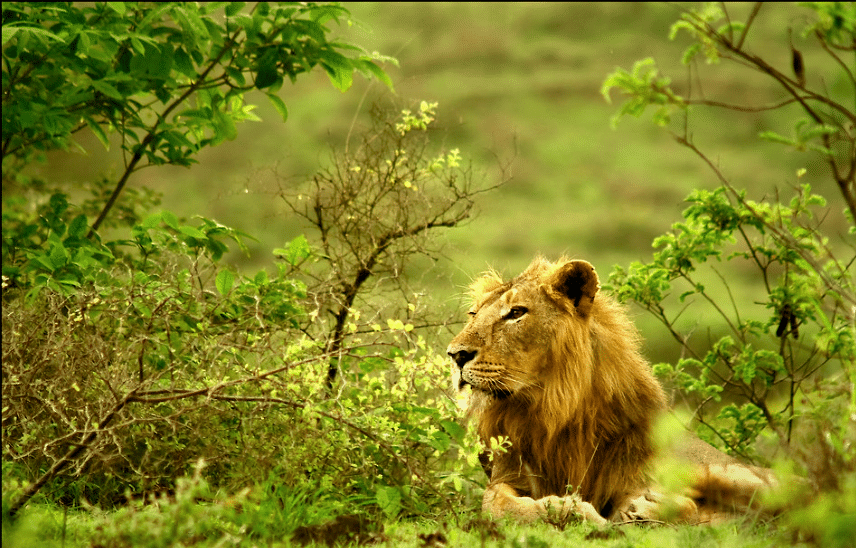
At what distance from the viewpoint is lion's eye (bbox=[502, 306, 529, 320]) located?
15.5 feet

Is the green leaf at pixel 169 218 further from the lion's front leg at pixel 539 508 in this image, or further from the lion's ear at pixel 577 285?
the lion's front leg at pixel 539 508

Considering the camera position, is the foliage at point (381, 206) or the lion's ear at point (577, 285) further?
the foliage at point (381, 206)

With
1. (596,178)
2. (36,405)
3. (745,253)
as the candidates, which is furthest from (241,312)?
(596,178)

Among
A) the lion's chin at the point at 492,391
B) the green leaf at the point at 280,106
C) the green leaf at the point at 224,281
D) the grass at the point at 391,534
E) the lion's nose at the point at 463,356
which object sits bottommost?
the grass at the point at 391,534

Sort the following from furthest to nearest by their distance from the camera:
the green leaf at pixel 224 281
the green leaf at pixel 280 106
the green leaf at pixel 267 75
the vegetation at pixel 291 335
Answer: the green leaf at pixel 280 106
the green leaf at pixel 267 75
the green leaf at pixel 224 281
the vegetation at pixel 291 335

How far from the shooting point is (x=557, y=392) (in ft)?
15.2

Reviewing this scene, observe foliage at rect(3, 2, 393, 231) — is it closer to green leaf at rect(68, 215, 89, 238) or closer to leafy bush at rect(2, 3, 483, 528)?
leafy bush at rect(2, 3, 483, 528)

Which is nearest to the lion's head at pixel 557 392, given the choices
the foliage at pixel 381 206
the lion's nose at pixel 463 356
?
the lion's nose at pixel 463 356

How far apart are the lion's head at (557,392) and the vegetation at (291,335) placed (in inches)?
12.8

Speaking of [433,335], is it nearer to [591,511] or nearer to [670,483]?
[591,511]

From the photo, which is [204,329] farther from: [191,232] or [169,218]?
[169,218]

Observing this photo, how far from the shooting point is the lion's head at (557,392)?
459 cm

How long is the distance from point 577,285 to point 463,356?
2.61ft

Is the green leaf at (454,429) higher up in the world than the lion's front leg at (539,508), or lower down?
higher up
